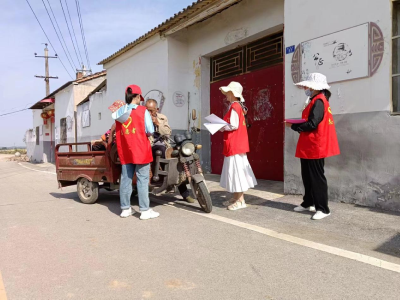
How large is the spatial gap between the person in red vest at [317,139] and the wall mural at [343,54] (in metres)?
0.88

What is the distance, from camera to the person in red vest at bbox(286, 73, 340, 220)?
157 inches

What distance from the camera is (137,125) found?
445cm

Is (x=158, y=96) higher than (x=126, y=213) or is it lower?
higher

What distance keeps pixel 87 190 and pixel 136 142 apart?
1980 millimetres

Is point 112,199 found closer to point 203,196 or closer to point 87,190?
point 87,190

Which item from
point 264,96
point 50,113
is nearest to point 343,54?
point 264,96

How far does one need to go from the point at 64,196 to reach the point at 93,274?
4.45m

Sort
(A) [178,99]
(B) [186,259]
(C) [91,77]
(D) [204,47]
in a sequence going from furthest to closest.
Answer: (C) [91,77], (A) [178,99], (D) [204,47], (B) [186,259]

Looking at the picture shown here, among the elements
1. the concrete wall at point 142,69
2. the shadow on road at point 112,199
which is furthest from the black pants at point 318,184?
the concrete wall at point 142,69

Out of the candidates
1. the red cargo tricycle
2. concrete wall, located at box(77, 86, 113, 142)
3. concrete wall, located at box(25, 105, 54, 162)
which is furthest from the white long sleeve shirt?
concrete wall, located at box(25, 105, 54, 162)

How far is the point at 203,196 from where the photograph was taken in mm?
4578

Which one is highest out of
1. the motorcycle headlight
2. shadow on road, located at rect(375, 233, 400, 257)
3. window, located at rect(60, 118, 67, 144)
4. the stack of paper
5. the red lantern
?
the red lantern

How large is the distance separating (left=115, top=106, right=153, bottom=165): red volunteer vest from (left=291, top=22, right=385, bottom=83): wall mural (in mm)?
2834

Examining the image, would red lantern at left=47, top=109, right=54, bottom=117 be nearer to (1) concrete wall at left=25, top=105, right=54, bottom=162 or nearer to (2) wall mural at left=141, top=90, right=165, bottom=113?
(1) concrete wall at left=25, top=105, right=54, bottom=162
